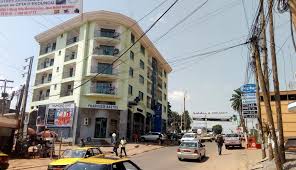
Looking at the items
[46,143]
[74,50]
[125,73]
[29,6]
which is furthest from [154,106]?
[29,6]

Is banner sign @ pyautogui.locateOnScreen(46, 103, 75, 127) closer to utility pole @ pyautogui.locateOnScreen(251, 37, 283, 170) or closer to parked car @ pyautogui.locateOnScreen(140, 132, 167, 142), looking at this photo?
parked car @ pyautogui.locateOnScreen(140, 132, 167, 142)

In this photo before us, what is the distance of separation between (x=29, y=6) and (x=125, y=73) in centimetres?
3093

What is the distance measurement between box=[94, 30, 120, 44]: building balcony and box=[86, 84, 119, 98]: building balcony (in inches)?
264

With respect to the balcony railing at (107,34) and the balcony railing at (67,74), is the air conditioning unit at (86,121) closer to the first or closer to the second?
the balcony railing at (67,74)

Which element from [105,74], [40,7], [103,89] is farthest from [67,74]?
[40,7]

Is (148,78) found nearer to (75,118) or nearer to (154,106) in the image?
(154,106)

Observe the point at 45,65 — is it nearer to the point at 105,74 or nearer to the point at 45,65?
the point at 45,65

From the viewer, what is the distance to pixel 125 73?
43188mm

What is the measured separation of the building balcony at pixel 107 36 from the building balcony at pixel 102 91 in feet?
22.0

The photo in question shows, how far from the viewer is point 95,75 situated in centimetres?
4084

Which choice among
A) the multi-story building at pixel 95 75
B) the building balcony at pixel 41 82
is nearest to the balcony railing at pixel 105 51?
the multi-story building at pixel 95 75

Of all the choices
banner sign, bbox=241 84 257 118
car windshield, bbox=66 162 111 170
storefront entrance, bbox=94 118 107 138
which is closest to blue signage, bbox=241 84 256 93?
banner sign, bbox=241 84 257 118

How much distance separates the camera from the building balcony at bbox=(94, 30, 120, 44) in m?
42.5

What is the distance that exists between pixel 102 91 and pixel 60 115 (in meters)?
6.84
